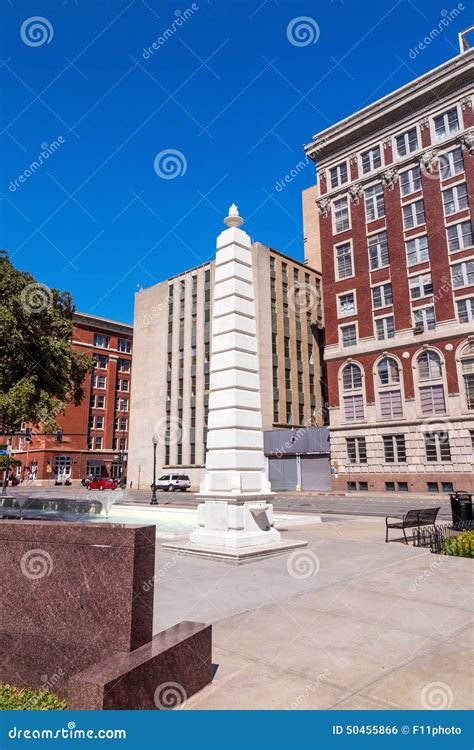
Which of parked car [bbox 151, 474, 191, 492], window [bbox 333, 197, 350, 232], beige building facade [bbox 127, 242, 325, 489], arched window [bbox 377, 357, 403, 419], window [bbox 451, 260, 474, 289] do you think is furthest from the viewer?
beige building facade [bbox 127, 242, 325, 489]

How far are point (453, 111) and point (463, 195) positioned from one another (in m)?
7.51

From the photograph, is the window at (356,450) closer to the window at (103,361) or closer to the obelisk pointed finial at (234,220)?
the obelisk pointed finial at (234,220)

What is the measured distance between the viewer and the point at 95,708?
10.4 ft

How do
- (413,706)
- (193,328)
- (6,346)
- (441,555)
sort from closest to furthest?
(413,706)
(441,555)
(6,346)
(193,328)

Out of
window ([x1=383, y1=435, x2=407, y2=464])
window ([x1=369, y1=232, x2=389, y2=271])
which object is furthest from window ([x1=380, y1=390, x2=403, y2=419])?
window ([x1=369, y1=232, x2=389, y2=271])

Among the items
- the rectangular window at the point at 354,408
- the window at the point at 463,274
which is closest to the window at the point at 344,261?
the window at the point at 463,274

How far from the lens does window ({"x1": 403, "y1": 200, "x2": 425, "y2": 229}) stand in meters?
41.4

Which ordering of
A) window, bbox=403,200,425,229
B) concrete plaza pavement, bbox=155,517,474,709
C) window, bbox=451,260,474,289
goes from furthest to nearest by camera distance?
window, bbox=403,200,425,229 < window, bbox=451,260,474,289 < concrete plaza pavement, bbox=155,517,474,709

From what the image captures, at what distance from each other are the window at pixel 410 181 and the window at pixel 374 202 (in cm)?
209

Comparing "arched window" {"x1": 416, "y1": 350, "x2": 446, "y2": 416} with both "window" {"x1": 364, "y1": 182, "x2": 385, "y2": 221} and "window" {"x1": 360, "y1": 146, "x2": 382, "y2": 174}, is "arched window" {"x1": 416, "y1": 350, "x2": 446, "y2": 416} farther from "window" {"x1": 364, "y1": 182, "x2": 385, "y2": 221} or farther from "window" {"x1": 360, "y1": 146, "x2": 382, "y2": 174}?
"window" {"x1": 360, "y1": 146, "x2": 382, "y2": 174}

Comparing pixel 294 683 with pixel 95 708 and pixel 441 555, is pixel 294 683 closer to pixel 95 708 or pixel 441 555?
pixel 95 708

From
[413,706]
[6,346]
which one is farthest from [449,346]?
[413,706]

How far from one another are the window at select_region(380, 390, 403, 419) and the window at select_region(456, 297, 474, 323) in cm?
787

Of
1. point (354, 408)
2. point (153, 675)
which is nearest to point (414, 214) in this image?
point (354, 408)
